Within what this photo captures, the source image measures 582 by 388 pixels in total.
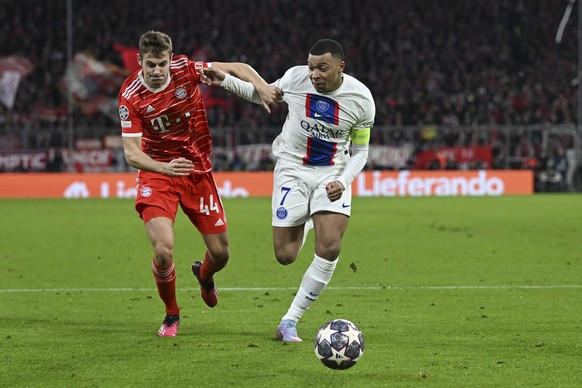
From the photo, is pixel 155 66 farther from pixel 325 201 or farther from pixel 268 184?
pixel 268 184

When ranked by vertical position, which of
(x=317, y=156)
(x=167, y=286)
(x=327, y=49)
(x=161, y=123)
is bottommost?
(x=167, y=286)

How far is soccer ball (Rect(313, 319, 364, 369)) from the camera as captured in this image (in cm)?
555

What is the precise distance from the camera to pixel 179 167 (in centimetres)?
684

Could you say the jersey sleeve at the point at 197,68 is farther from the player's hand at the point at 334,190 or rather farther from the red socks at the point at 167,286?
the red socks at the point at 167,286

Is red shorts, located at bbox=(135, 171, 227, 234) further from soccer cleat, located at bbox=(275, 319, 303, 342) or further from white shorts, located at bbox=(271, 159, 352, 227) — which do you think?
soccer cleat, located at bbox=(275, 319, 303, 342)

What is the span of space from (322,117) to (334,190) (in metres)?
0.65

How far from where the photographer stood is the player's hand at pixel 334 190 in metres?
6.72

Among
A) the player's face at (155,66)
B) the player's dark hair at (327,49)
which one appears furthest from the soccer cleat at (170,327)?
the player's dark hair at (327,49)

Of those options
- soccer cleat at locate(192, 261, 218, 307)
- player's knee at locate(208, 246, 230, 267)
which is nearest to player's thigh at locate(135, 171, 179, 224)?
player's knee at locate(208, 246, 230, 267)

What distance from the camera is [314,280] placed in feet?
22.5

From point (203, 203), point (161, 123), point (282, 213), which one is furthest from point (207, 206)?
point (161, 123)

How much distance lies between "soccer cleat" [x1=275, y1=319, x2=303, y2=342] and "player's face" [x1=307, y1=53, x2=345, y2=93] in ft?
5.53

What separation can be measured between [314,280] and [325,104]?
1.28m

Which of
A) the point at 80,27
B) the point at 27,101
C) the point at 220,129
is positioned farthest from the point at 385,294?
the point at 80,27
